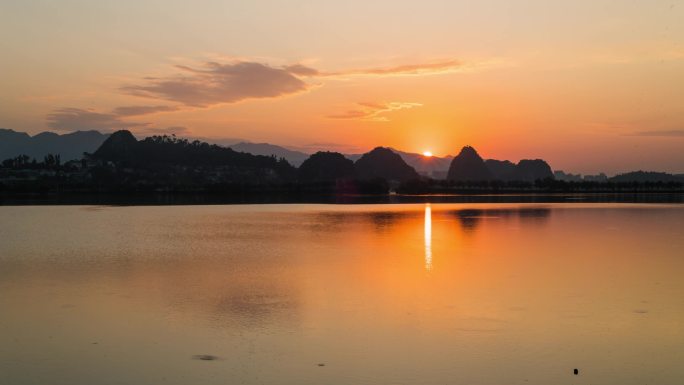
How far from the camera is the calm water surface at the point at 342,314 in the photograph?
1295cm

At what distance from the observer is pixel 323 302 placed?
19.8m

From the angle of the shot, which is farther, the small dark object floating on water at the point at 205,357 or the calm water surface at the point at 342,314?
the small dark object floating on water at the point at 205,357

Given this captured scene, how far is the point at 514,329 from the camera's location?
1612cm

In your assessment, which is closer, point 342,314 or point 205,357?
point 205,357

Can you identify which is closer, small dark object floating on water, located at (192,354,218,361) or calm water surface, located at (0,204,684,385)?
calm water surface, located at (0,204,684,385)

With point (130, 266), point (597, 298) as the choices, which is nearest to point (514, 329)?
point (597, 298)

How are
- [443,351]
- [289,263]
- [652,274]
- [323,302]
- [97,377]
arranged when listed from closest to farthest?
[97,377] → [443,351] → [323,302] → [652,274] → [289,263]

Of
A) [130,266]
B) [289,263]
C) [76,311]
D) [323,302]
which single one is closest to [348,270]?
[289,263]

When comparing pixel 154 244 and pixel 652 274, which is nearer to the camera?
pixel 652 274

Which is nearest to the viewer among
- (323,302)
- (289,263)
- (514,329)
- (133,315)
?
(514,329)

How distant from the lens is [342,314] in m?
18.1

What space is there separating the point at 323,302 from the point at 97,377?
28.0ft

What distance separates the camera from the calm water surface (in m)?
13.0

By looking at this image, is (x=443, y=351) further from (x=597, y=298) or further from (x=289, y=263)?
(x=289, y=263)
